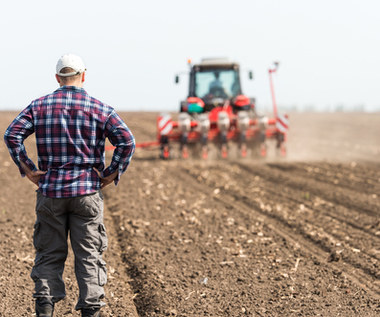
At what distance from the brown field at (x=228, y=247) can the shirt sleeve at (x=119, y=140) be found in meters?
1.47

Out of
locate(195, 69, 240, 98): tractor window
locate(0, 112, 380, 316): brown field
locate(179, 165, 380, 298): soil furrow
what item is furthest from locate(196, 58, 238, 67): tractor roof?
locate(179, 165, 380, 298): soil furrow

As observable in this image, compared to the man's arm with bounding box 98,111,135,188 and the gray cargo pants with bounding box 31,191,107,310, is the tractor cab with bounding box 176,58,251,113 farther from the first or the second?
the gray cargo pants with bounding box 31,191,107,310

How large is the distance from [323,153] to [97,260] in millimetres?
13997

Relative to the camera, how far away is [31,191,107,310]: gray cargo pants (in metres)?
3.44

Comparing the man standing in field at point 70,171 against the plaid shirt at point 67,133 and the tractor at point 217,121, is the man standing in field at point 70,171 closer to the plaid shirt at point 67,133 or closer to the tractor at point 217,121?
the plaid shirt at point 67,133

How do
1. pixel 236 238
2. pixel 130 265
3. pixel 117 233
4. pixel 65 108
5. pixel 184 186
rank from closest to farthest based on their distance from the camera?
pixel 65 108 → pixel 130 265 → pixel 236 238 → pixel 117 233 → pixel 184 186

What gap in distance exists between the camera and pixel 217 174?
1215cm

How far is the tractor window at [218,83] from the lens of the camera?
15203mm

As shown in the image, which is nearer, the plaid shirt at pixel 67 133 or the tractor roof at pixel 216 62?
the plaid shirt at pixel 67 133

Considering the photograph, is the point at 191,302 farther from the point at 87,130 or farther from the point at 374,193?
the point at 374,193

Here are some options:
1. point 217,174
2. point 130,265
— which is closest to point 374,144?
point 217,174

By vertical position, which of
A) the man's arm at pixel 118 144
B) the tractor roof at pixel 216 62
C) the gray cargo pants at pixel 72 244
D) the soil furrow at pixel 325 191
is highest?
the tractor roof at pixel 216 62

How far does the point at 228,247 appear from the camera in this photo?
6074 millimetres

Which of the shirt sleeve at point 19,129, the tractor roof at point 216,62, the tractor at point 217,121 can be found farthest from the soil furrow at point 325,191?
the shirt sleeve at point 19,129
